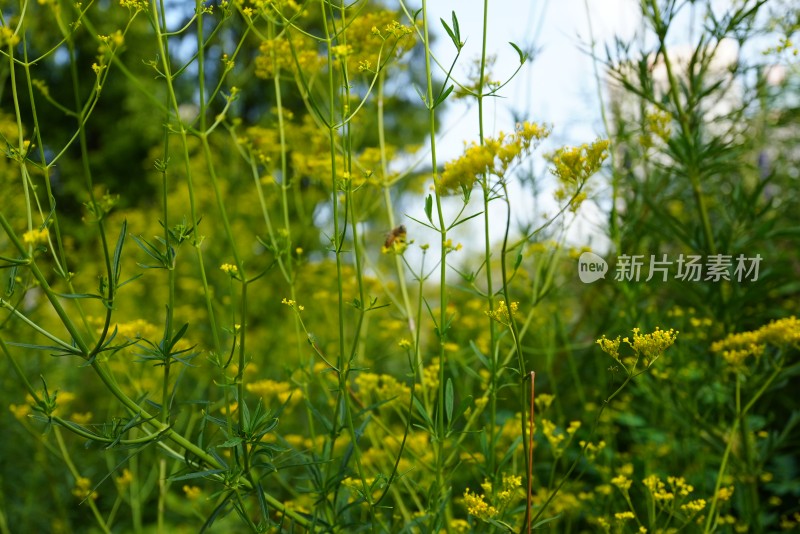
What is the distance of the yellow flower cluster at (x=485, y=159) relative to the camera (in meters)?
1.45

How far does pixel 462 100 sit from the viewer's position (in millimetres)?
2256

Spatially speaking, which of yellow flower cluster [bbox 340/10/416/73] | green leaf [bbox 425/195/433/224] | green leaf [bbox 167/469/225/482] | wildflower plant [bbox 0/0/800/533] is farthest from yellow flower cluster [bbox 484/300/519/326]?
yellow flower cluster [bbox 340/10/416/73]

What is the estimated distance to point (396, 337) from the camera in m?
3.07

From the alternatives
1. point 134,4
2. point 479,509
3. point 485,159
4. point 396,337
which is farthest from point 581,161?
point 396,337

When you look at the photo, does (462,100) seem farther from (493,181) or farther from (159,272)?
(159,272)

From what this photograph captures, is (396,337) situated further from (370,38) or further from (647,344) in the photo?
(647,344)

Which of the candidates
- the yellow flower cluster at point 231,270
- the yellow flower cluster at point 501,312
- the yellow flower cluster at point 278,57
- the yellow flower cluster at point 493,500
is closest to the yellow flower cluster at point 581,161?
the yellow flower cluster at point 501,312

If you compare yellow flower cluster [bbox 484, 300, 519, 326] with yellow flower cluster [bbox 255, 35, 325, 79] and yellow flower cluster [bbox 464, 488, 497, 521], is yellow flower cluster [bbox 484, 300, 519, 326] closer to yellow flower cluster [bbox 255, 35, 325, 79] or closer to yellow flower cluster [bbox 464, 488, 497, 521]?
yellow flower cluster [bbox 464, 488, 497, 521]

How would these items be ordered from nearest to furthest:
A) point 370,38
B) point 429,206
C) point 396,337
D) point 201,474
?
point 201,474 < point 429,206 < point 370,38 < point 396,337

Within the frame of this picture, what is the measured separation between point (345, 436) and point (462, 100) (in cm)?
135

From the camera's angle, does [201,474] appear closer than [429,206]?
Yes

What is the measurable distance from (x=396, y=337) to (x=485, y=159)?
1.73 metres

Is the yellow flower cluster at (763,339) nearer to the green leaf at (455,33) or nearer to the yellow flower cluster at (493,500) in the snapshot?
the yellow flower cluster at (493,500)

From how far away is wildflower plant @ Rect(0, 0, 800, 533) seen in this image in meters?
1.44
